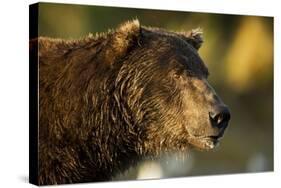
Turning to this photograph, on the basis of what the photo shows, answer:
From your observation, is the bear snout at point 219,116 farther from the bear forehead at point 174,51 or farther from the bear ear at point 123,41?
the bear ear at point 123,41

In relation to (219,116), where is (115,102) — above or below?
above

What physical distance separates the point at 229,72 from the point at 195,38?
0.63 metres

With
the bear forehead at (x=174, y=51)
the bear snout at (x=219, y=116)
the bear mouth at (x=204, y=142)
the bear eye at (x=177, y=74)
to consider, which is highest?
the bear forehead at (x=174, y=51)

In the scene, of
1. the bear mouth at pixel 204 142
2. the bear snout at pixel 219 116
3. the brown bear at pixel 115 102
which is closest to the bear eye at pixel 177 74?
the brown bear at pixel 115 102

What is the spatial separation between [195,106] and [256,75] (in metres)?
1.41

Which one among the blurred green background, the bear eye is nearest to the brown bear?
the bear eye

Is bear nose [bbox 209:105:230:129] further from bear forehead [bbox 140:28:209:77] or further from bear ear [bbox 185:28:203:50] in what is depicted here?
bear ear [bbox 185:28:203:50]

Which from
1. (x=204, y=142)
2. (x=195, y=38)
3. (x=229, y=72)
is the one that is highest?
(x=195, y=38)

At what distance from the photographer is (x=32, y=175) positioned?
19.2 feet

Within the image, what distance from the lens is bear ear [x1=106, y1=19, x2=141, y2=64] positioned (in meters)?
5.79

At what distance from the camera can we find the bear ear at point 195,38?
6297mm

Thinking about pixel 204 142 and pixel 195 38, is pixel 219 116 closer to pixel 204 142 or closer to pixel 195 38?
pixel 204 142

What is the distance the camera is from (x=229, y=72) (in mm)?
6766

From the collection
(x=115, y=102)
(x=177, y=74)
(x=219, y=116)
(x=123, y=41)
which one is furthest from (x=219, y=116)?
(x=123, y=41)
